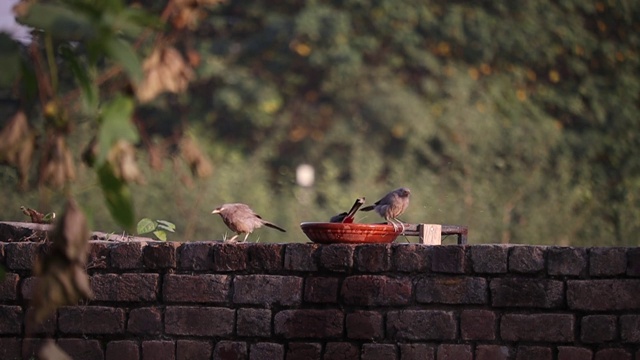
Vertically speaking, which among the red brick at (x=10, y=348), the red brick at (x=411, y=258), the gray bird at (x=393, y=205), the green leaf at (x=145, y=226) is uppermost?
the gray bird at (x=393, y=205)

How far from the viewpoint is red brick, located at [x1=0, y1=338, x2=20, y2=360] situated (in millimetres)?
5625

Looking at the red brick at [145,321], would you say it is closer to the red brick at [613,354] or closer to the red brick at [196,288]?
the red brick at [196,288]

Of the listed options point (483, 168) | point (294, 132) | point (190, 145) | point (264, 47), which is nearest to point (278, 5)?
point (264, 47)

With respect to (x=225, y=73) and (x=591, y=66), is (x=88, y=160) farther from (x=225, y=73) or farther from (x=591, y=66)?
(x=591, y=66)

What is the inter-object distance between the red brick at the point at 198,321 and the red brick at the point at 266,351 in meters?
0.14

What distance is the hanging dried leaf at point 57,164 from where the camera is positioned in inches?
95.1

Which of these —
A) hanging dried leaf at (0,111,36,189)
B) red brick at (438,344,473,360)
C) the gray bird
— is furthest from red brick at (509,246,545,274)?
hanging dried leaf at (0,111,36,189)

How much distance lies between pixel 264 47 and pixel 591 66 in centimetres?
457

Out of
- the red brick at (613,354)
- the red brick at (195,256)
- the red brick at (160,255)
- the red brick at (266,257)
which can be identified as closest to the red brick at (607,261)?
the red brick at (613,354)

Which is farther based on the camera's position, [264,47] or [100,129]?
[264,47]

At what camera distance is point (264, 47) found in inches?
637

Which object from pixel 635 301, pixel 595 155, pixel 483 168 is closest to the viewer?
pixel 635 301

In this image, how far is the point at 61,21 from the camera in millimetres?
2277

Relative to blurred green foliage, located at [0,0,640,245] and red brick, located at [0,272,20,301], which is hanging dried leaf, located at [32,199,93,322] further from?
blurred green foliage, located at [0,0,640,245]
